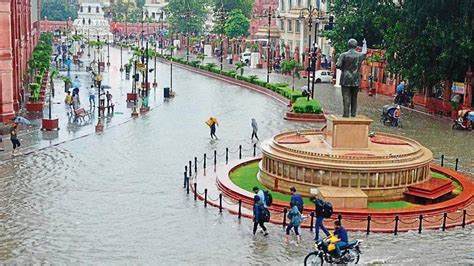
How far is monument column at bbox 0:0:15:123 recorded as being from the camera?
112ft

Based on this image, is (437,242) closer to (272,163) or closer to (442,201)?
(442,201)

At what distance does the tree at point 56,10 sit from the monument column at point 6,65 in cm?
11376

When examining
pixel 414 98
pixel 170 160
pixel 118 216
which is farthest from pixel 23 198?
pixel 414 98

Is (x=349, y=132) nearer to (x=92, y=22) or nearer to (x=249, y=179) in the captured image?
(x=249, y=179)

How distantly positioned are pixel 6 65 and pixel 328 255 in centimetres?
2406

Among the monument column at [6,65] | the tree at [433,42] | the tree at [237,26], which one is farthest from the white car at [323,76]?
the tree at [237,26]

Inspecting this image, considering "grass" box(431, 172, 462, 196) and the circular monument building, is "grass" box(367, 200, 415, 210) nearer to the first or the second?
the circular monument building

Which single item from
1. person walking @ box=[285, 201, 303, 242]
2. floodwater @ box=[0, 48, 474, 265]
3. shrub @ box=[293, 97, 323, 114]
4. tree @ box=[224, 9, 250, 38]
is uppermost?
tree @ box=[224, 9, 250, 38]

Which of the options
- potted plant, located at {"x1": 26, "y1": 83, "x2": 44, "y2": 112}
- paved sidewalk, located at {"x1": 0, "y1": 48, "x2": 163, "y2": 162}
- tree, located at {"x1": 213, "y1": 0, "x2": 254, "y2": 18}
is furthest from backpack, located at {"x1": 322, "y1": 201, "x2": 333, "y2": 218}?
tree, located at {"x1": 213, "y1": 0, "x2": 254, "y2": 18}

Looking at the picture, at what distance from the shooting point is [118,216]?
1922 centimetres

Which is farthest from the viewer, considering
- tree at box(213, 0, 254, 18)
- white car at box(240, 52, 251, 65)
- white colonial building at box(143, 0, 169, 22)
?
white colonial building at box(143, 0, 169, 22)

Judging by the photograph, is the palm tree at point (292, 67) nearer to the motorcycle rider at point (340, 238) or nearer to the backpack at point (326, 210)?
the backpack at point (326, 210)

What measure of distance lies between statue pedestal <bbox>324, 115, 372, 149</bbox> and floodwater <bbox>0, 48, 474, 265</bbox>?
5057 mm

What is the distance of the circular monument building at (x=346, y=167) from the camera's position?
20.5 m
